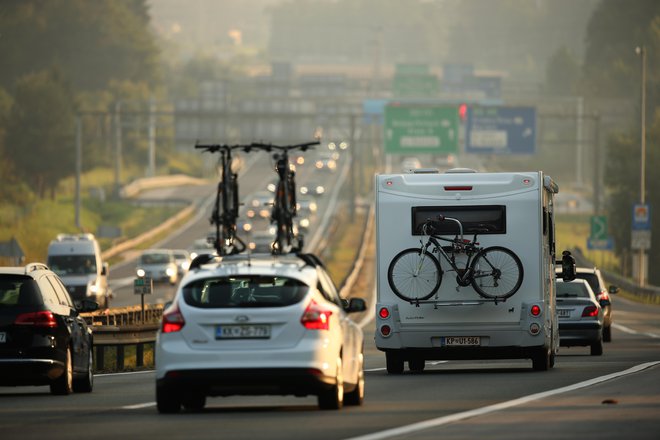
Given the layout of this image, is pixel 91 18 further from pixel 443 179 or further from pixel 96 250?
pixel 443 179

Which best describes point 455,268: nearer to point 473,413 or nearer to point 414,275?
point 414,275

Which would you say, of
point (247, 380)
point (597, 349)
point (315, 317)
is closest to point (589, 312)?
point (597, 349)

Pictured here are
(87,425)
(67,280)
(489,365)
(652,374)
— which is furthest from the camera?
(67,280)

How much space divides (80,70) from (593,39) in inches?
2151

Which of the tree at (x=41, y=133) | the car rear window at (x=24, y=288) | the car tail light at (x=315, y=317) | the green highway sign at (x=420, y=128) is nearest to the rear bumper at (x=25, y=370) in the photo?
the car rear window at (x=24, y=288)

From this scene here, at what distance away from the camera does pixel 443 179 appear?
2508 cm

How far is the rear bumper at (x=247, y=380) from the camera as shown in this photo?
55.1 feet

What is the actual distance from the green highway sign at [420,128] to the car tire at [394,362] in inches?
2938

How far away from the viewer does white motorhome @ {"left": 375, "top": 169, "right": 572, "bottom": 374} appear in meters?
24.7

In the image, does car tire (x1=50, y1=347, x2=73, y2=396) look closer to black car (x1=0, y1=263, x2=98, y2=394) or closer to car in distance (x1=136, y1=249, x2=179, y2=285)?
black car (x1=0, y1=263, x2=98, y2=394)

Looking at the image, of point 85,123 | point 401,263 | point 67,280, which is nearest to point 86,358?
point 401,263

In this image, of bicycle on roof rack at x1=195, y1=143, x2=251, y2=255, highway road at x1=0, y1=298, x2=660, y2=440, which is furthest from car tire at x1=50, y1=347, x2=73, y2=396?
bicycle on roof rack at x1=195, y1=143, x2=251, y2=255

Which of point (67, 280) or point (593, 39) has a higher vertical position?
point (593, 39)

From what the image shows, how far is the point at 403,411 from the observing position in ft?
58.8
